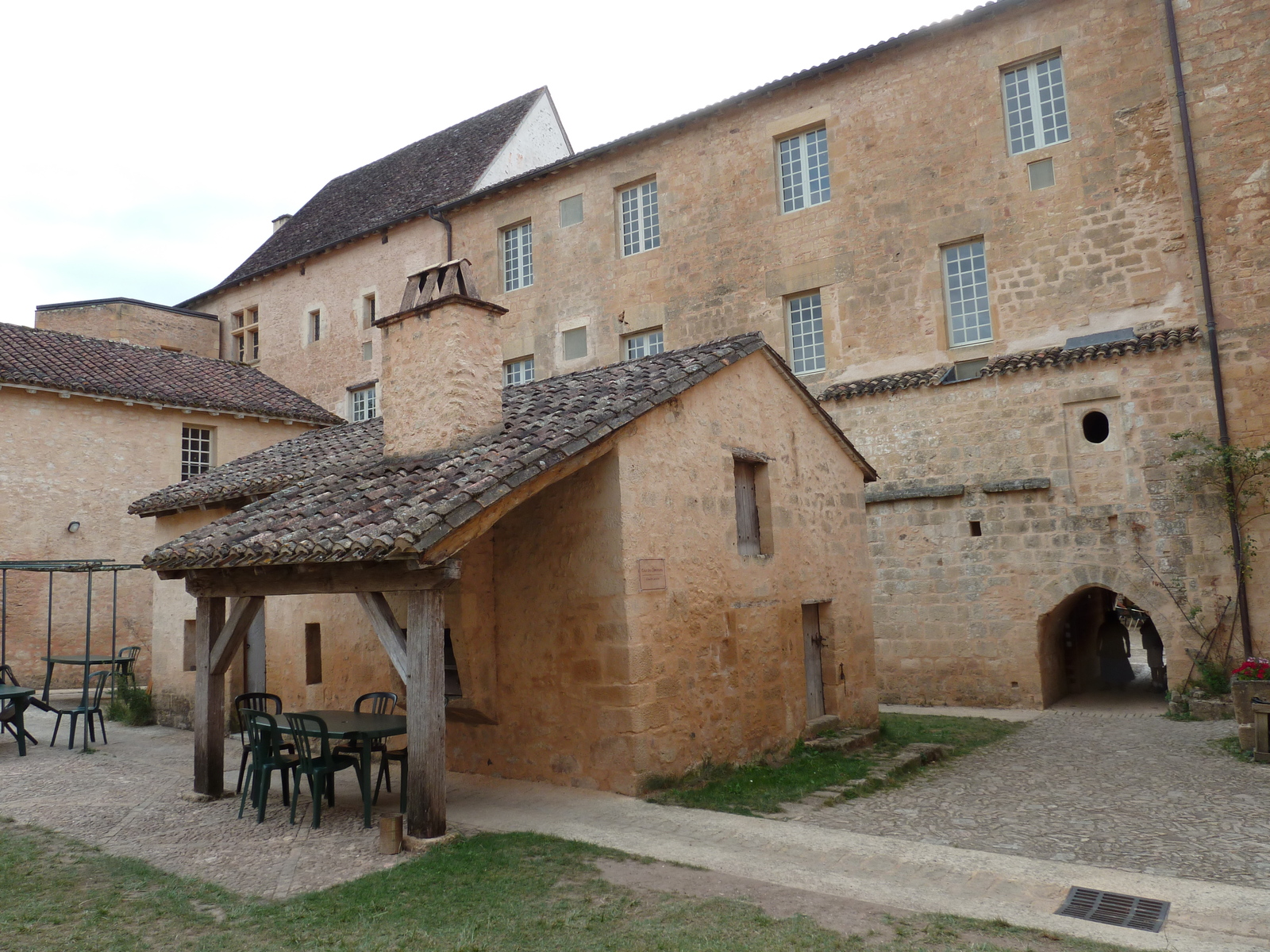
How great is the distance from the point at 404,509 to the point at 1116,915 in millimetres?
5262

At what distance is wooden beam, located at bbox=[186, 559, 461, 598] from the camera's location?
6328mm

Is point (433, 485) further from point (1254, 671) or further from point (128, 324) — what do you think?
point (128, 324)

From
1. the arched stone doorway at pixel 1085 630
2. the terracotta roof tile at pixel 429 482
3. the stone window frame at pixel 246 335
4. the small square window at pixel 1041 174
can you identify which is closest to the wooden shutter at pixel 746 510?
the terracotta roof tile at pixel 429 482

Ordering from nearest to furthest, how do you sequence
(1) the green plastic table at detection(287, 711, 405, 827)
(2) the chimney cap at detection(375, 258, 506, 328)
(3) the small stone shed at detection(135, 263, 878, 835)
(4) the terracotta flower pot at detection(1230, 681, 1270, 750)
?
(3) the small stone shed at detection(135, 263, 878, 835)
(1) the green plastic table at detection(287, 711, 405, 827)
(2) the chimney cap at detection(375, 258, 506, 328)
(4) the terracotta flower pot at detection(1230, 681, 1270, 750)

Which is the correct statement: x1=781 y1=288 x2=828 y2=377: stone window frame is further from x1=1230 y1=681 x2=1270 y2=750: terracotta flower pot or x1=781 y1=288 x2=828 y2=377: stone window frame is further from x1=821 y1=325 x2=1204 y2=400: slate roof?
x1=1230 y1=681 x2=1270 y2=750: terracotta flower pot

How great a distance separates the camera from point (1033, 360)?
13.5 metres

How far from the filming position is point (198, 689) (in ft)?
26.8

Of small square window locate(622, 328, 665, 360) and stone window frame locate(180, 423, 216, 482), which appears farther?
stone window frame locate(180, 423, 216, 482)

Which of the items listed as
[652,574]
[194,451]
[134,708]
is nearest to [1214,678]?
[652,574]

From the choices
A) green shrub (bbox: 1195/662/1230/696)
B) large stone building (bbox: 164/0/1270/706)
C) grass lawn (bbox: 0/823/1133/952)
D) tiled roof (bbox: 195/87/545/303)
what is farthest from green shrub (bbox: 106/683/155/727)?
green shrub (bbox: 1195/662/1230/696)

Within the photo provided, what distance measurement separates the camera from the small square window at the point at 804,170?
16.3m

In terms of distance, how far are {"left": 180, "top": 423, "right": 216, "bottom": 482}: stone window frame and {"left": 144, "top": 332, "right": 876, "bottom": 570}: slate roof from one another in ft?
35.1

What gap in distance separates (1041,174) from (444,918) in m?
14.0

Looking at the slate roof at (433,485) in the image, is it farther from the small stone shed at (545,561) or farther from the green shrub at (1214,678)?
the green shrub at (1214,678)
